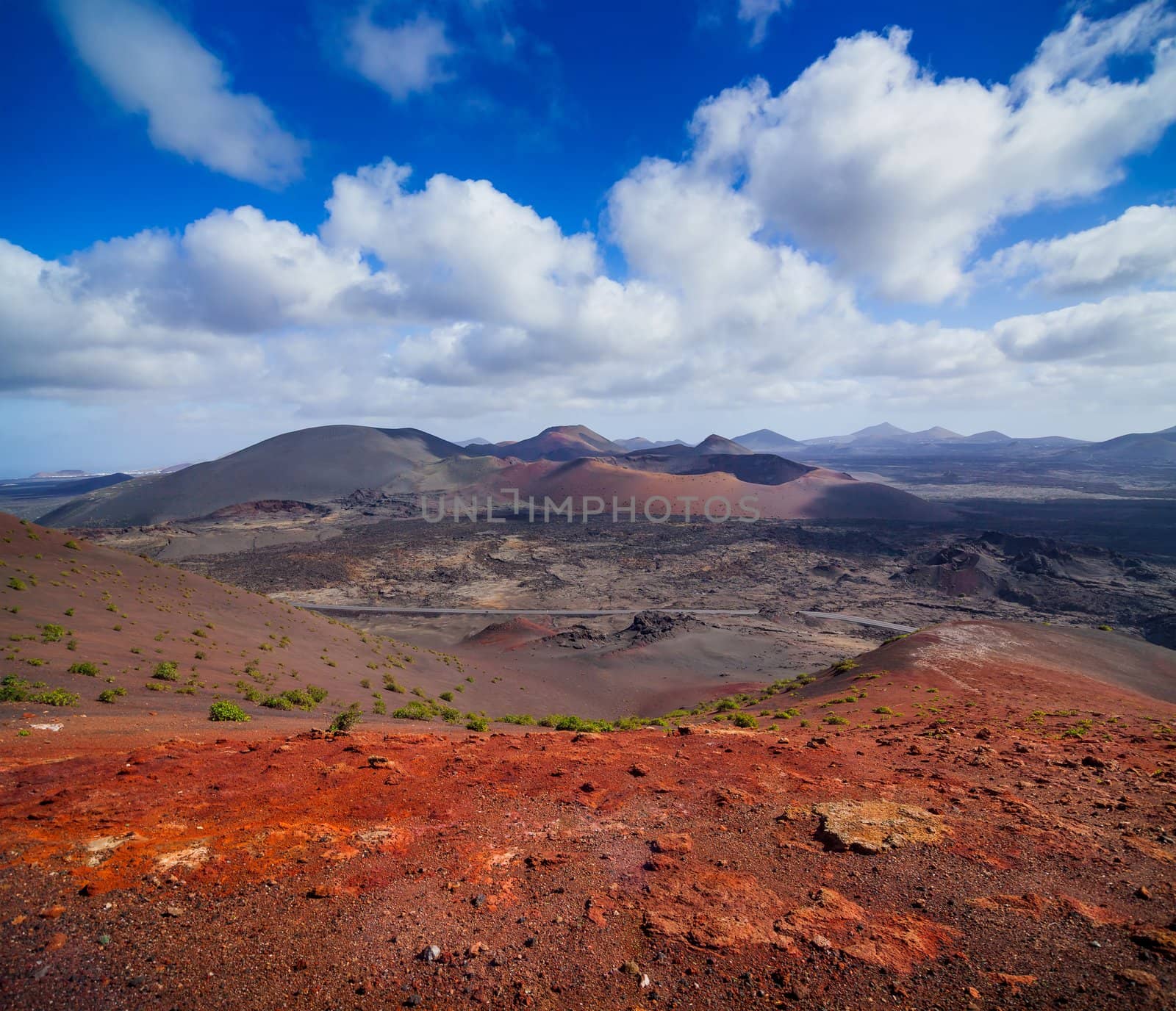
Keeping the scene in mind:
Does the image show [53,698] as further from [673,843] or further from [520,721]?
[673,843]

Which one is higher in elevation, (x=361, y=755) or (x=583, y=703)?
(x=361, y=755)

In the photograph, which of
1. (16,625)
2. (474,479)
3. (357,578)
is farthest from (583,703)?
(474,479)

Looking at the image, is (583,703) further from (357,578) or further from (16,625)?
(357,578)

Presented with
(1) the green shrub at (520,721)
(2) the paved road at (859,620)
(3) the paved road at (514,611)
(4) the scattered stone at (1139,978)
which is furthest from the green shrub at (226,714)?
(2) the paved road at (859,620)

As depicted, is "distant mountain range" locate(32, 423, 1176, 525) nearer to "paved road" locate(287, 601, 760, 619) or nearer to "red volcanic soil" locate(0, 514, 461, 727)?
"paved road" locate(287, 601, 760, 619)

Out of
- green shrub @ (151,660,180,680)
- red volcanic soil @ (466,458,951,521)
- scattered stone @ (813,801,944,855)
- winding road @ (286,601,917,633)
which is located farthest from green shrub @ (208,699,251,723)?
red volcanic soil @ (466,458,951,521)

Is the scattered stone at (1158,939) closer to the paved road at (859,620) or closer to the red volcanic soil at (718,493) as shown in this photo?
the paved road at (859,620)

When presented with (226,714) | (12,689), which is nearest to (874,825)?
(226,714)
